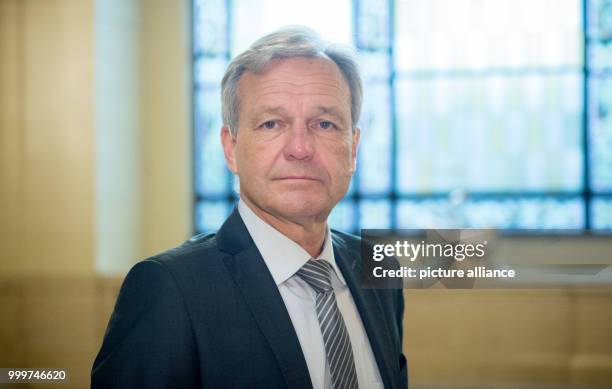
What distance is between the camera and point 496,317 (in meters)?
1.16

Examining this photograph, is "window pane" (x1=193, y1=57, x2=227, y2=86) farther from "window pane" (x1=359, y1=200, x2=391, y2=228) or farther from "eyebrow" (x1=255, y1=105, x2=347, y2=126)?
"eyebrow" (x1=255, y1=105, x2=347, y2=126)

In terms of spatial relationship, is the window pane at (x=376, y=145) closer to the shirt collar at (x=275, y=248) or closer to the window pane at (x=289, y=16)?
the window pane at (x=289, y=16)

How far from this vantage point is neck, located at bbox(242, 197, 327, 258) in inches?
32.3

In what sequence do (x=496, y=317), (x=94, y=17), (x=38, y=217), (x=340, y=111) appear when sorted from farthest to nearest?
(x=94, y=17) → (x=38, y=217) → (x=496, y=317) → (x=340, y=111)

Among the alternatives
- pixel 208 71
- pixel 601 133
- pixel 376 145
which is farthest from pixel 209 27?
pixel 601 133

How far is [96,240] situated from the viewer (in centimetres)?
152

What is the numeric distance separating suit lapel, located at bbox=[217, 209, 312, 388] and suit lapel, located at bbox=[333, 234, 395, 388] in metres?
0.14

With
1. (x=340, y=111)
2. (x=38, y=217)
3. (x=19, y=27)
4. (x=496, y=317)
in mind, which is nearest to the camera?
(x=340, y=111)

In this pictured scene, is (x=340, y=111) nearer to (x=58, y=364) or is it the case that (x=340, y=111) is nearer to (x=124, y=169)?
(x=58, y=364)

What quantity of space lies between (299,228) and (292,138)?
0.12 meters

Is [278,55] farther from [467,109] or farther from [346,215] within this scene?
[346,215]

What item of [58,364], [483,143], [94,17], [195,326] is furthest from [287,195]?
[483,143]

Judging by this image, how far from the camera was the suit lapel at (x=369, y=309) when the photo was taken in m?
0.84

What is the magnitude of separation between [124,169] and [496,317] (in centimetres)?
103
